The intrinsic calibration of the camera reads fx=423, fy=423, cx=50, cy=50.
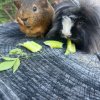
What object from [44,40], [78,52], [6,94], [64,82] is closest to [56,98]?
[64,82]

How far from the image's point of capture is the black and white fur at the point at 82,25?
1913mm

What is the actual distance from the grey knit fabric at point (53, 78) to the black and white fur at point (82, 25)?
60 millimetres

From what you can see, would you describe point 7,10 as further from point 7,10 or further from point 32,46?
point 32,46

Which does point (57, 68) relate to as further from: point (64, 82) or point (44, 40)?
point (44, 40)

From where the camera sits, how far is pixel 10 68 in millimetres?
1850

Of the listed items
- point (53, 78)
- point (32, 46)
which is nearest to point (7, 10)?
point (32, 46)

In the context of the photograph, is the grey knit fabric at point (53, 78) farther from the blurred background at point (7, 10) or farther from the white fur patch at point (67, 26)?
the blurred background at point (7, 10)

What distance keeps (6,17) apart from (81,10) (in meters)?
1.78

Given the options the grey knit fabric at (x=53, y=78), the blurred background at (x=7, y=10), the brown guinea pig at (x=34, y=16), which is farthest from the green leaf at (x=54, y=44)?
the blurred background at (x=7, y=10)

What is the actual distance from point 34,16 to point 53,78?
1.34 feet

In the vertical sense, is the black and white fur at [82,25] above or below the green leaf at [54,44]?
above

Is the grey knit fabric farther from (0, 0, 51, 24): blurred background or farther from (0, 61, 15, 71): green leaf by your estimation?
(0, 0, 51, 24): blurred background

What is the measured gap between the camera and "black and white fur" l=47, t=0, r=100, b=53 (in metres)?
1.91

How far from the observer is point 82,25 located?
192cm
